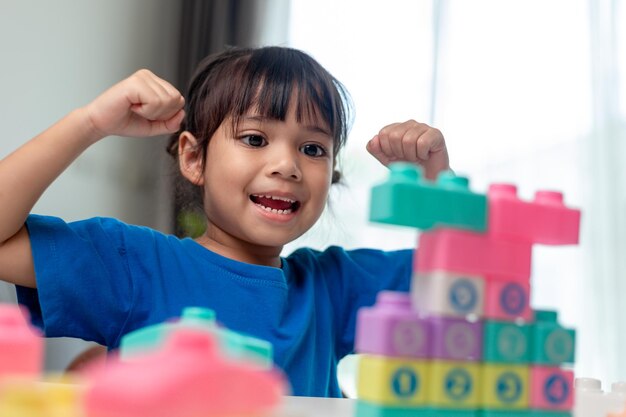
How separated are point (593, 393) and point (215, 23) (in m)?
2.32

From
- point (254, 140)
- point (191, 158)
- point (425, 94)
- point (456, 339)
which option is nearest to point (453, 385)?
point (456, 339)

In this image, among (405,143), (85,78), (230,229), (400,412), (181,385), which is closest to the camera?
(181,385)

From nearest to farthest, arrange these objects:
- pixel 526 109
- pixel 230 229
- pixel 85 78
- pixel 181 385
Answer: pixel 181 385 → pixel 230 229 → pixel 526 109 → pixel 85 78

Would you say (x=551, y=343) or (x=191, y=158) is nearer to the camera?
(x=551, y=343)

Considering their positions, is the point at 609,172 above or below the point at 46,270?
above

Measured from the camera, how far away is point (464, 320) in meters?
0.40

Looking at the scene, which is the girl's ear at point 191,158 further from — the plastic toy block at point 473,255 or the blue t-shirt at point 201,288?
the plastic toy block at point 473,255

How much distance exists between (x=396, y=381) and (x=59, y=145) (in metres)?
0.56

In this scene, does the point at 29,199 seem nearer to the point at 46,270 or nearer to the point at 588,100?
the point at 46,270

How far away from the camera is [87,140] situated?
823 mm

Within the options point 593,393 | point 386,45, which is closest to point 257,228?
point 593,393

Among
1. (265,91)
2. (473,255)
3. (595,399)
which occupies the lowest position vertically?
(595,399)

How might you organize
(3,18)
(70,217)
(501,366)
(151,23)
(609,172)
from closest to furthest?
(501,366)
(3,18)
(609,172)
(70,217)
(151,23)

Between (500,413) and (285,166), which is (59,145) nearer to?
(285,166)
